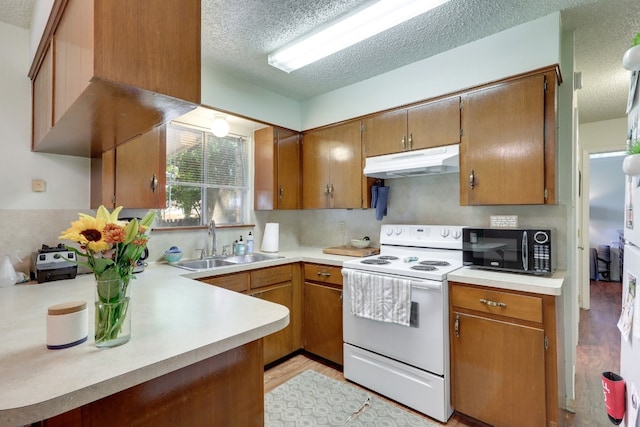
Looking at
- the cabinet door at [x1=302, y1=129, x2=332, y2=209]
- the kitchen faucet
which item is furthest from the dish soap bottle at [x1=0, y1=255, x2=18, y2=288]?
the cabinet door at [x1=302, y1=129, x2=332, y2=209]

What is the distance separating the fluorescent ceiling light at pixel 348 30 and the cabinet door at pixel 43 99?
136 centimetres

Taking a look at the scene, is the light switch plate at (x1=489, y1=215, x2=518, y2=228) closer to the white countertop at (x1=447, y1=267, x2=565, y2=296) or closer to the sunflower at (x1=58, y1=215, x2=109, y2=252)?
the white countertop at (x1=447, y1=267, x2=565, y2=296)

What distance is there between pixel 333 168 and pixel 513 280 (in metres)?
1.81

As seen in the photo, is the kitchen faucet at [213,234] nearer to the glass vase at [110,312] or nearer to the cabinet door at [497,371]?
the glass vase at [110,312]

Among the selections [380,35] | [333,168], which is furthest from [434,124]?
[333,168]

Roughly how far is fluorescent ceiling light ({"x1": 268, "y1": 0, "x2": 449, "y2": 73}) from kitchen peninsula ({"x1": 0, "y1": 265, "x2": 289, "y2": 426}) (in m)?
1.72

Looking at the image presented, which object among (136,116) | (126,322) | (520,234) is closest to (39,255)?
(136,116)

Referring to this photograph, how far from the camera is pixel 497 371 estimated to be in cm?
181

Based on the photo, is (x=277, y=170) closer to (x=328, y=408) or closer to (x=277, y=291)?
(x=277, y=291)

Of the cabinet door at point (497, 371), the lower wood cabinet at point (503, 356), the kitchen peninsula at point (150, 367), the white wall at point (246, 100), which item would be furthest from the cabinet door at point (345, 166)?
the kitchen peninsula at point (150, 367)

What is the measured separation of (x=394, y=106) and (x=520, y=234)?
4.61ft

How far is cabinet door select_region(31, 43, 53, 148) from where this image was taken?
1437mm

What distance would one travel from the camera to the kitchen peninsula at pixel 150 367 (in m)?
0.70

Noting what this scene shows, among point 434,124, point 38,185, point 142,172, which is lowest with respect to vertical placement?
point 38,185
